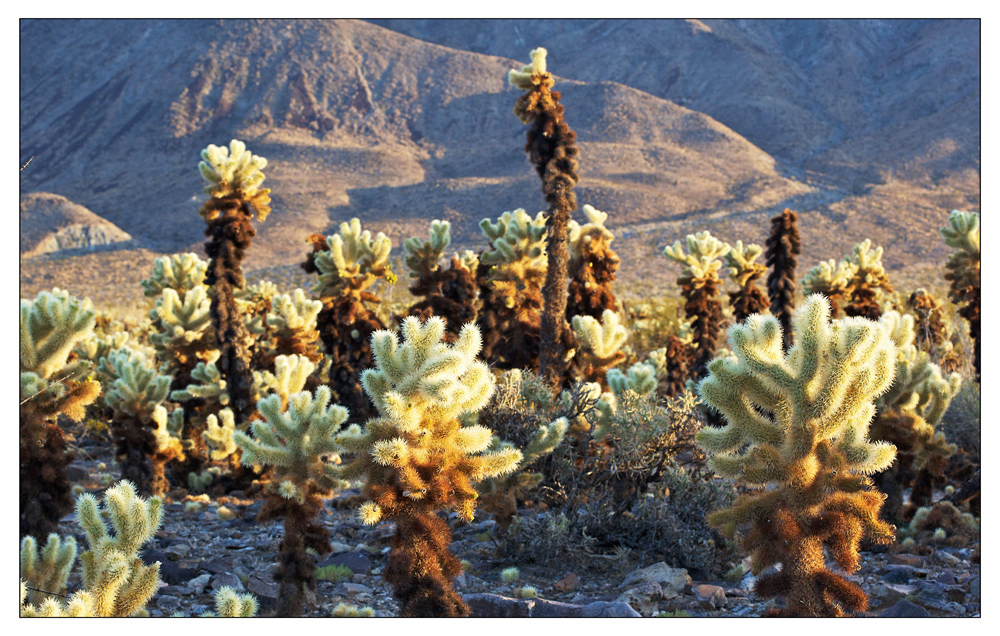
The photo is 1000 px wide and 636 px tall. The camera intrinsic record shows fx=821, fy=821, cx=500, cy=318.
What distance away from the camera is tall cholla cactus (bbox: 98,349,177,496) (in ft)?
26.8

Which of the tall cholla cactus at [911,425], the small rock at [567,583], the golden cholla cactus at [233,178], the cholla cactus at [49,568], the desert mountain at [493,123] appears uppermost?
the desert mountain at [493,123]

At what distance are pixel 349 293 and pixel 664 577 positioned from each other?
620cm

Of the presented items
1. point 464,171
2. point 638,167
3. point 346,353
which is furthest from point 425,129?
point 346,353

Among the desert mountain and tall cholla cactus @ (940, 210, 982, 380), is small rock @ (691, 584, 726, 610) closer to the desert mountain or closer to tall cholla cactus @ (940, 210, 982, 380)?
tall cholla cactus @ (940, 210, 982, 380)

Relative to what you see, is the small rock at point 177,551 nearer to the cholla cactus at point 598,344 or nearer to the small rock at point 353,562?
the small rock at point 353,562

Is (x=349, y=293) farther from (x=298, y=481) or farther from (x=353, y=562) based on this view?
(x=298, y=481)

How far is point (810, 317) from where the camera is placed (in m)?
3.67

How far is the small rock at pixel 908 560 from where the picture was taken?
5.95 m

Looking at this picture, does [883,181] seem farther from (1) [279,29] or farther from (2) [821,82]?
(1) [279,29]

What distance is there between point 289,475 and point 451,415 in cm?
159

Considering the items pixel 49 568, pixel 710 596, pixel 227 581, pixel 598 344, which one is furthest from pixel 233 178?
pixel 710 596

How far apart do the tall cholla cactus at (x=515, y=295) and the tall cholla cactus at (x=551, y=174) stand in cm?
101

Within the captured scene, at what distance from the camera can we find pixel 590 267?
1067cm

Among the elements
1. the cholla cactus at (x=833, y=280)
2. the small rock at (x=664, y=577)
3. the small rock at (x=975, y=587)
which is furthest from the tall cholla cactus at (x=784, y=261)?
the small rock at (x=664, y=577)
